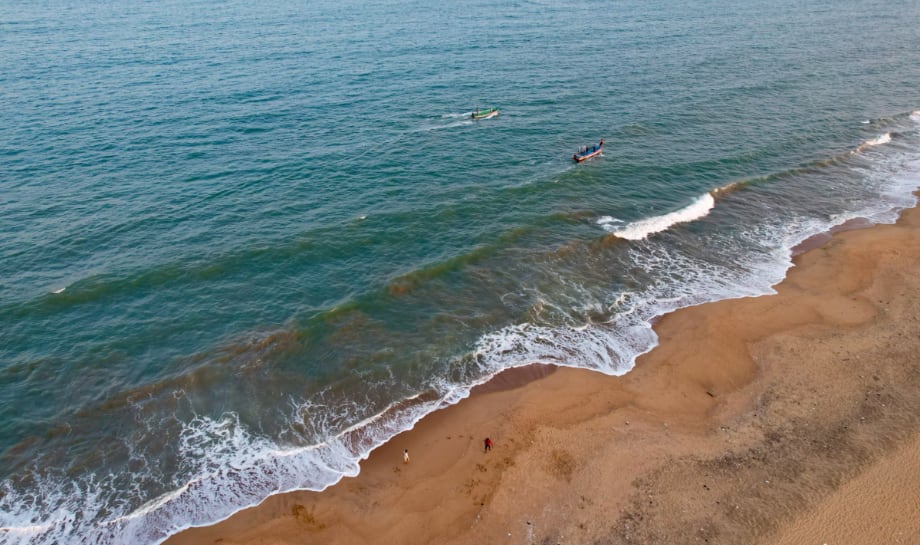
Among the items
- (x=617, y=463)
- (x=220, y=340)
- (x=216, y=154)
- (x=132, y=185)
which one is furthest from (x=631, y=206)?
(x=132, y=185)

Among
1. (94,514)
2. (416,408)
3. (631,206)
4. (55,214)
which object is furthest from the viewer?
(631,206)

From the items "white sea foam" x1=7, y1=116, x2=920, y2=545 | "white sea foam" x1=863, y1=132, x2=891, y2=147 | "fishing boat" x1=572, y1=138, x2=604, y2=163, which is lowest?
"white sea foam" x1=7, y1=116, x2=920, y2=545

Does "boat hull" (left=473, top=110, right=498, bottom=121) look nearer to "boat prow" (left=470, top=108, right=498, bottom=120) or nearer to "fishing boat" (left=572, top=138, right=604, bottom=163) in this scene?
"boat prow" (left=470, top=108, right=498, bottom=120)

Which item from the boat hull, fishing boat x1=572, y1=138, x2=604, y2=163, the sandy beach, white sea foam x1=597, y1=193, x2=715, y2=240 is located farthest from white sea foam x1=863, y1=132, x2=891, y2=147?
the boat hull

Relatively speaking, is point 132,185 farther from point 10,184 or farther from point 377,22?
point 377,22

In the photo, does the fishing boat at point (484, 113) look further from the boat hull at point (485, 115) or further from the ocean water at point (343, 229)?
the ocean water at point (343, 229)

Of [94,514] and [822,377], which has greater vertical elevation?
[822,377]

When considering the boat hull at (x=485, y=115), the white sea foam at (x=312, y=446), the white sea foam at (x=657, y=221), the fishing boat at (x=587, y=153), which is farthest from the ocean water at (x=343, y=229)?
the fishing boat at (x=587, y=153)
